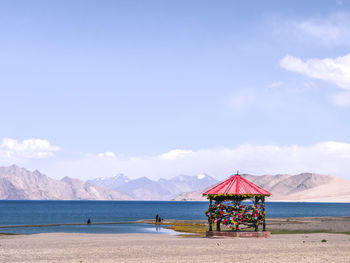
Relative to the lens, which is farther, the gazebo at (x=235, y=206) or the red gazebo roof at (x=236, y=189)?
the gazebo at (x=235, y=206)

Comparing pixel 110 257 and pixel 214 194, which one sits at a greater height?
pixel 214 194

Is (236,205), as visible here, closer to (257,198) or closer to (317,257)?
(257,198)

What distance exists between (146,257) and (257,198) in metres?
19.8

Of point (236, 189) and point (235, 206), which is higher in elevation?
point (236, 189)

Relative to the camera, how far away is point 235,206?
42812 millimetres

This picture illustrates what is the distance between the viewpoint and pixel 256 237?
41031 mm

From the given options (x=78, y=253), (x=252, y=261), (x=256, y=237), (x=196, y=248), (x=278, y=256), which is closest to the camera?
(x=252, y=261)

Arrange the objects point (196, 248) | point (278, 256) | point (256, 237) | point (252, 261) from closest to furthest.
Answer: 1. point (252, 261)
2. point (278, 256)
3. point (196, 248)
4. point (256, 237)

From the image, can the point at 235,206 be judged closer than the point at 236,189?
No

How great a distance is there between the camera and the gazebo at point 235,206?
41.8 m

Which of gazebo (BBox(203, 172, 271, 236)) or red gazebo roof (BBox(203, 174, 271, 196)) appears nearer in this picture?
red gazebo roof (BBox(203, 174, 271, 196))

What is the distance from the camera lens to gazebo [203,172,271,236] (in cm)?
4175

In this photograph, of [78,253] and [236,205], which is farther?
[236,205]

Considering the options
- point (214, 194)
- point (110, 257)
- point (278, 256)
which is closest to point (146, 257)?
point (110, 257)
